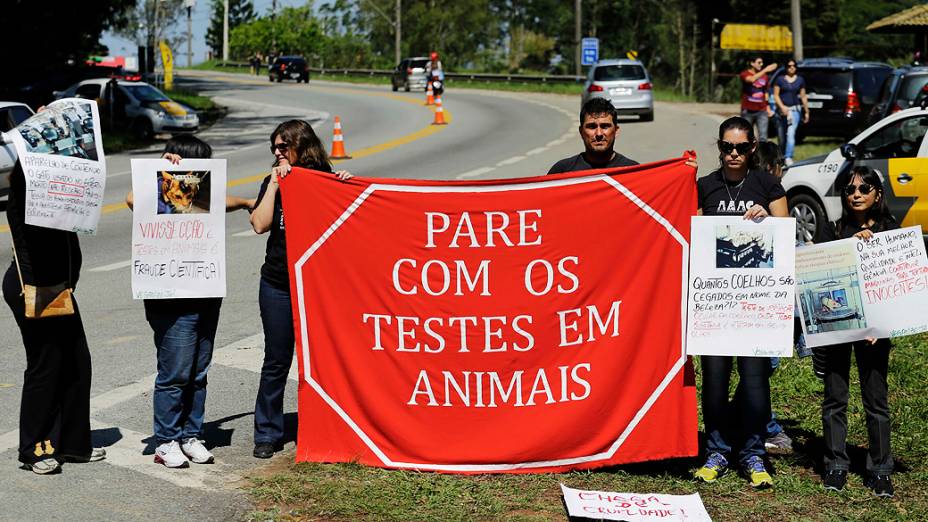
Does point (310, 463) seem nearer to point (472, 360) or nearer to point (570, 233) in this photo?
point (472, 360)

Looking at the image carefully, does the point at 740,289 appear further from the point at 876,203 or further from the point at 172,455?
the point at 172,455

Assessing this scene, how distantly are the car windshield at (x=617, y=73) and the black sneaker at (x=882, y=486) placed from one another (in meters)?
27.1

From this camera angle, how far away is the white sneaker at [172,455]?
20.4 feet

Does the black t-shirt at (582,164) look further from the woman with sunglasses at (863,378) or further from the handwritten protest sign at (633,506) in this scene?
the handwritten protest sign at (633,506)

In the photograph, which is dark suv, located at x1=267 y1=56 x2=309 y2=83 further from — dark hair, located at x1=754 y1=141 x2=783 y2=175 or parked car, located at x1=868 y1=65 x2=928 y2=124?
dark hair, located at x1=754 y1=141 x2=783 y2=175

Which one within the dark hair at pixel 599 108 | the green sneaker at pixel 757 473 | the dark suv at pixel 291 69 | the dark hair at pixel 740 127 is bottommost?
the green sneaker at pixel 757 473

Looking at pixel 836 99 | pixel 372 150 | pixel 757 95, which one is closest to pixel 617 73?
pixel 836 99

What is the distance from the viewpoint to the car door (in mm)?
12180

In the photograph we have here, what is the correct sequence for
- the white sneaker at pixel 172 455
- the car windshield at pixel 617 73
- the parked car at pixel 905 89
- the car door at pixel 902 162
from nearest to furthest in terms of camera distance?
the white sneaker at pixel 172 455
the car door at pixel 902 162
the parked car at pixel 905 89
the car windshield at pixel 617 73

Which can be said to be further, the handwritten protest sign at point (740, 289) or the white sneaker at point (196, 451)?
the white sneaker at point (196, 451)

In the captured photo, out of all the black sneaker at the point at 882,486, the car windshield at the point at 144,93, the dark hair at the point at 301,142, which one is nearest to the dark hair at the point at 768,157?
the black sneaker at the point at 882,486

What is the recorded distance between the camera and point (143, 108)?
30594 mm

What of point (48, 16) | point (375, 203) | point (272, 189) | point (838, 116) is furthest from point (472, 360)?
point (48, 16)

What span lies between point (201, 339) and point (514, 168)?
52.1ft
